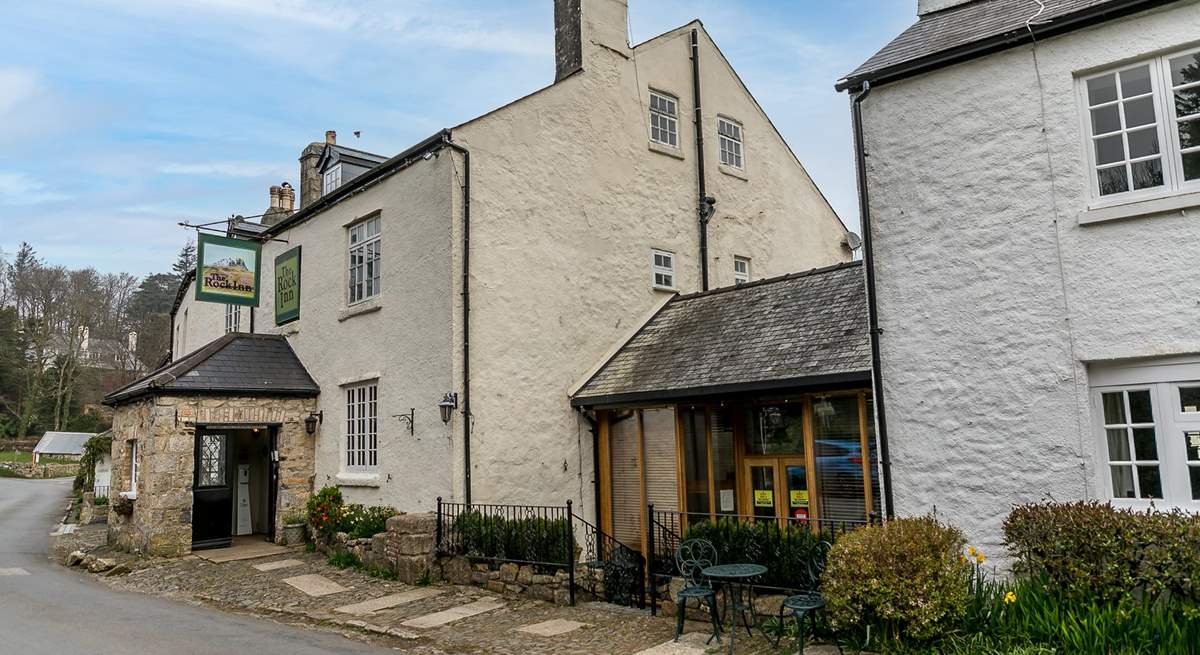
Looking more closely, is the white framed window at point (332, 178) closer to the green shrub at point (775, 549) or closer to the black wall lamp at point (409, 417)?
the black wall lamp at point (409, 417)

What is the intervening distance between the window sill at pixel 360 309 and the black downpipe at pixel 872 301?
31.0 ft

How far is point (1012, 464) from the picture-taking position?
759cm

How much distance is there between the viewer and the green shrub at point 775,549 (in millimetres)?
8234

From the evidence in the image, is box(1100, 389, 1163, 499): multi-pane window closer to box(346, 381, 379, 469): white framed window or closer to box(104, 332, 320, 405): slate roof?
box(346, 381, 379, 469): white framed window

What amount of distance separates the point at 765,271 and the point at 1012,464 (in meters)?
11.3

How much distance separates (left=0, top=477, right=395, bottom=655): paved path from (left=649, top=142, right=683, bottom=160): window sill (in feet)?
Answer: 36.8

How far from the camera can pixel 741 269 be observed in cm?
1823

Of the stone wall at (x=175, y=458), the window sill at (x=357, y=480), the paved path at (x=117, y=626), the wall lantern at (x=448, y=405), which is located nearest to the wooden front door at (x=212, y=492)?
the stone wall at (x=175, y=458)

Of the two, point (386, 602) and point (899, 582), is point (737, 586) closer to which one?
point (899, 582)

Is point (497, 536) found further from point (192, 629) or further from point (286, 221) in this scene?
point (286, 221)

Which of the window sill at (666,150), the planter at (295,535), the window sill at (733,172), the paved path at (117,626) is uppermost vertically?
the window sill at (666,150)

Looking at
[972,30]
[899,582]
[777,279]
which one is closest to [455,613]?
[899,582]

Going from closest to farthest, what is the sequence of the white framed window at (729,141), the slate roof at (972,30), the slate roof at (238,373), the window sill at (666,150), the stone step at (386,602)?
the slate roof at (972,30) < the stone step at (386,602) < the slate roof at (238,373) < the window sill at (666,150) < the white framed window at (729,141)

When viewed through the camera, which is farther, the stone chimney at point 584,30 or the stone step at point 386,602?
the stone chimney at point 584,30
